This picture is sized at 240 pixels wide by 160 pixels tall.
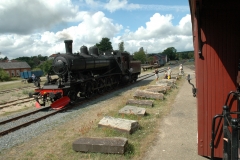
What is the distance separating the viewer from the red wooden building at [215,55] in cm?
387

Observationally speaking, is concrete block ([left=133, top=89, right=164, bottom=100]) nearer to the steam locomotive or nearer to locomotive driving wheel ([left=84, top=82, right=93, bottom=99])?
locomotive driving wheel ([left=84, top=82, right=93, bottom=99])

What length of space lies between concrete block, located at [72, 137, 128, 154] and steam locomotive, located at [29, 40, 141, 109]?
19.1ft

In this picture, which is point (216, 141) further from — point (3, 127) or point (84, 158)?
point (3, 127)

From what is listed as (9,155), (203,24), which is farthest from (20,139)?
(203,24)

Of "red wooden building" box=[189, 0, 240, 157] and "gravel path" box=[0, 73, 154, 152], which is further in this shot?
"gravel path" box=[0, 73, 154, 152]

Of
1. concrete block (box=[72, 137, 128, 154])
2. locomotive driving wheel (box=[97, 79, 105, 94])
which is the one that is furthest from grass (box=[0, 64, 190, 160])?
locomotive driving wheel (box=[97, 79, 105, 94])

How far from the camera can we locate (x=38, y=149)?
5.93 meters

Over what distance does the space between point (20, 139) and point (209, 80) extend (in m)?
5.88

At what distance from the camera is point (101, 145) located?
5.29m

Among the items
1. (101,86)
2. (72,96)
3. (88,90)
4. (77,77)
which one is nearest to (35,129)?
(72,96)

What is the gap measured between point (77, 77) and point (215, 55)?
1000cm

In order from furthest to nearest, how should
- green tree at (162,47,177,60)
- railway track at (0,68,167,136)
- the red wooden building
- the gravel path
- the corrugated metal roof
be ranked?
green tree at (162,47,177,60) → the corrugated metal roof → railway track at (0,68,167,136) → the gravel path → the red wooden building

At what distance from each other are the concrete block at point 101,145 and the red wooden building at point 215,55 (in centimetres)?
194

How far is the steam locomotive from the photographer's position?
449 inches
